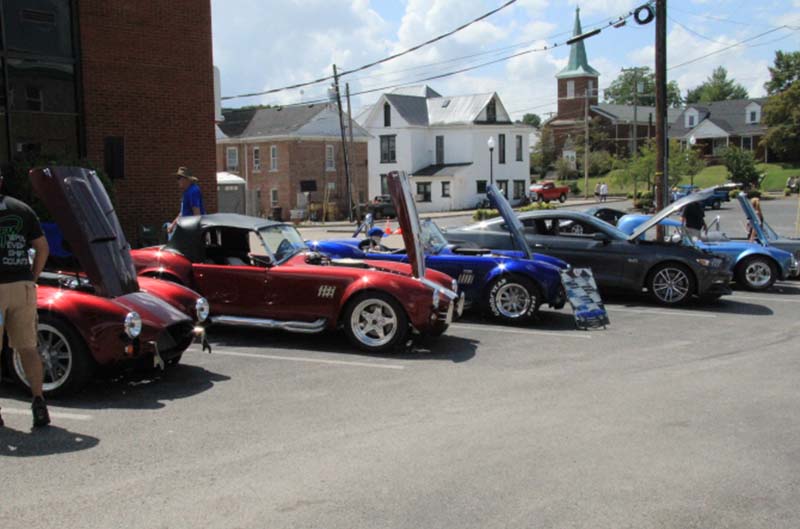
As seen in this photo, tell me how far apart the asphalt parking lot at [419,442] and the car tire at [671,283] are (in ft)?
12.3

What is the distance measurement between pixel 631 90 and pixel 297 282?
413ft

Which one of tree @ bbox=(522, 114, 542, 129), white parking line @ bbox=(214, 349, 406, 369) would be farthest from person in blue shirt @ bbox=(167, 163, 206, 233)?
tree @ bbox=(522, 114, 542, 129)

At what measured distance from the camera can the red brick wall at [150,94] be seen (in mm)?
15945

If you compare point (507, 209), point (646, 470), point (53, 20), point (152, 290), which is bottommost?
point (646, 470)

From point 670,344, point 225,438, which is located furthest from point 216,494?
point 670,344

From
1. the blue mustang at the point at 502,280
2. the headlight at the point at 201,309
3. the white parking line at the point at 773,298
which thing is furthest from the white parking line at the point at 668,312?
the headlight at the point at 201,309

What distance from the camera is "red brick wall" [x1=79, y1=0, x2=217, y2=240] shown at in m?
15.9

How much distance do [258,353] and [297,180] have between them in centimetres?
4939

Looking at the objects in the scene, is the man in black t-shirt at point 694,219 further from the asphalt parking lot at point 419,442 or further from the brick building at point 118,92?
the brick building at point 118,92

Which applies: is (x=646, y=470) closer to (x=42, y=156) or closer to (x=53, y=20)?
(x=42, y=156)

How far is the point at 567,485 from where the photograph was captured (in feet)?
15.7

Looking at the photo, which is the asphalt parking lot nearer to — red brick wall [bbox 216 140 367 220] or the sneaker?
the sneaker

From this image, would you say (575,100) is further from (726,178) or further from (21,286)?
(21,286)

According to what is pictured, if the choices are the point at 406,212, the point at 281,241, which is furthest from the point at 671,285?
the point at 281,241
